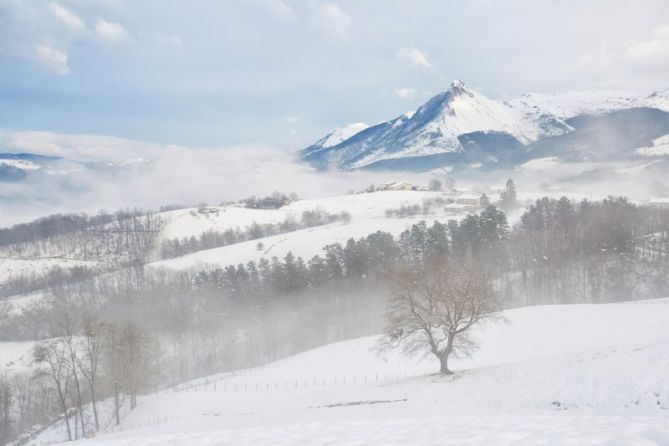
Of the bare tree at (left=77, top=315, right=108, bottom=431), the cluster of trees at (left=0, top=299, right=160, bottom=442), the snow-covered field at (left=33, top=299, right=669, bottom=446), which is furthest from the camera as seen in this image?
the cluster of trees at (left=0, top=299, right=160, bottom=442)

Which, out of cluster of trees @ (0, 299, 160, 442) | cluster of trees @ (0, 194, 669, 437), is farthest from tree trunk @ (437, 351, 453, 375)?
cluster of trees @ (0, 194, 669, 437)

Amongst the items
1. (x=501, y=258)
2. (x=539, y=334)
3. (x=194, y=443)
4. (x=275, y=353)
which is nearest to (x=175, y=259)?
(x=275, y=353)

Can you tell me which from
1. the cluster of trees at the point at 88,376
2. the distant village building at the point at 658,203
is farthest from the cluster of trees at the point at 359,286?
the distant village building at the point at 658,203

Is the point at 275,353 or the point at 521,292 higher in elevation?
the point at 521,292

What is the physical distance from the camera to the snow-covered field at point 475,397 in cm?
1205

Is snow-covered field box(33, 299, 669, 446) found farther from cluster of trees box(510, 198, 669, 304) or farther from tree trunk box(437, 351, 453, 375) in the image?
cluster of trees box(510, 198, 669, 304)

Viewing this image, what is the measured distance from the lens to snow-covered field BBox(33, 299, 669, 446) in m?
12.0

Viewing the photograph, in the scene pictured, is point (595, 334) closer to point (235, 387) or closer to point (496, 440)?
point (235, 387)

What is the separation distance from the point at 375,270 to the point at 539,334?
47.6 meters

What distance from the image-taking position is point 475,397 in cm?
2597

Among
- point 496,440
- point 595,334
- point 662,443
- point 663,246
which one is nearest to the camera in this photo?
point 662,443

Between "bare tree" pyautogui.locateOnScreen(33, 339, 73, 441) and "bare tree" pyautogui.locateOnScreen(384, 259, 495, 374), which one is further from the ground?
"bare tree" pyautogui.locateOnScreen(384, 259, 495, 374)

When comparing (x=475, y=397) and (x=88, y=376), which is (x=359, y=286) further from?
(x=475, y=397)

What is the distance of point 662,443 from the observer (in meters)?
8.50
